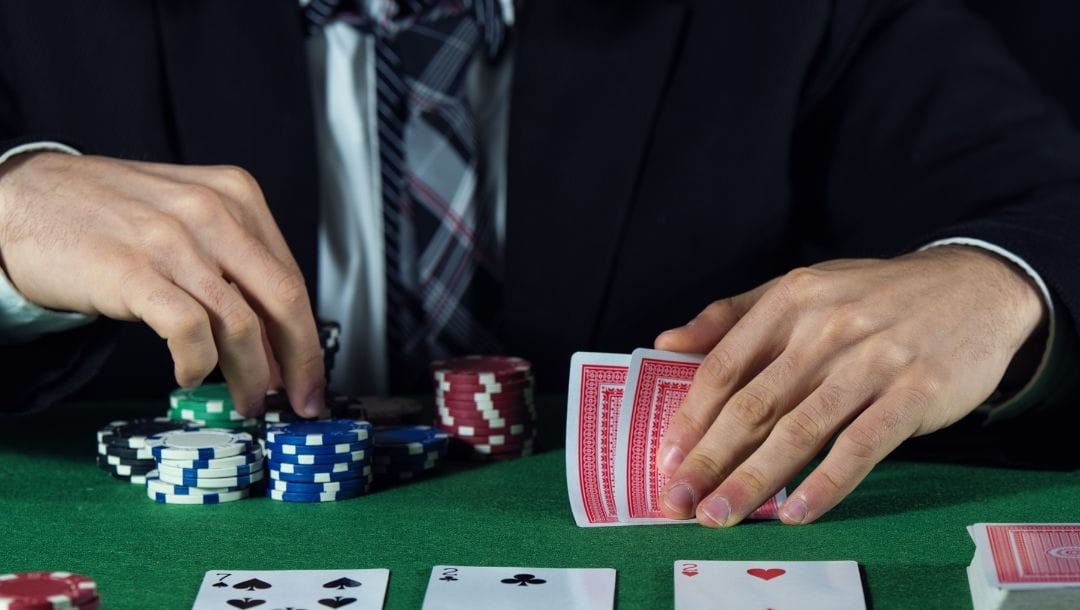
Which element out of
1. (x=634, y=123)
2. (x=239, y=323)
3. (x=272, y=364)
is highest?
(x=634, y=123)

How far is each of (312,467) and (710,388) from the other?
536 mm

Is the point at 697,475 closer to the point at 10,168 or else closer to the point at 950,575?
the point at 950,575

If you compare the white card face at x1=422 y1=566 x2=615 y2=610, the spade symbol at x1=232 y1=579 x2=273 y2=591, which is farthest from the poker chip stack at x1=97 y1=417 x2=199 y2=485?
the white card face at x1=422 y1=566 x2=615 y2=610

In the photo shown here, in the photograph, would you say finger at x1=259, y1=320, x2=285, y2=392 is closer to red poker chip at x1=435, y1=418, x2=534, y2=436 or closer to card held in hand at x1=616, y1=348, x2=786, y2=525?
red poker chip at x1=435, y1=418, x2=534, y2=436

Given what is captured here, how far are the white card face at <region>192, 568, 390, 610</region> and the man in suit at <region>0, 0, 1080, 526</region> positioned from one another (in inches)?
20.2

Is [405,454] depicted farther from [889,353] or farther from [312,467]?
[889,353]

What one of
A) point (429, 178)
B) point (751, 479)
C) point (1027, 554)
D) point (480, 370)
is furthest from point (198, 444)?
point (429, 178)

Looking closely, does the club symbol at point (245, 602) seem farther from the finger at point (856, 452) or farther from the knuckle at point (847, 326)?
the knuckle at point (847, 326)

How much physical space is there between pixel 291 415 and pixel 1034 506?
107 cm

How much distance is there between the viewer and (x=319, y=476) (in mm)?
1748

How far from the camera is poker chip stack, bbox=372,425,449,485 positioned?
1872 mm

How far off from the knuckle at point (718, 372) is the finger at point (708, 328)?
68mm

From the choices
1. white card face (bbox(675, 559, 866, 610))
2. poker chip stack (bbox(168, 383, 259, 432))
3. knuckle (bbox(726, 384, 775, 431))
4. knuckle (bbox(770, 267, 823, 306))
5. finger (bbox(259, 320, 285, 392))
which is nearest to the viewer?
white card face (bbox(675, 559, 866, 610))

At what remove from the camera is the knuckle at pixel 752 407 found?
1.72 metres
